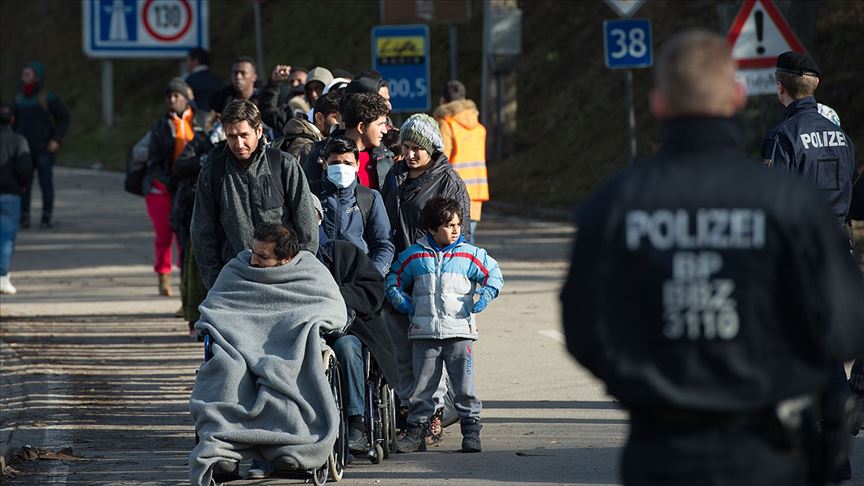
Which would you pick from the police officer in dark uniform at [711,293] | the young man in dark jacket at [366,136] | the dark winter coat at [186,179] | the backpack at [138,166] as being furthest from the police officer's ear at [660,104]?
the backpack at [138,166]

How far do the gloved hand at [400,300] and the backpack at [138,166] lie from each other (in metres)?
5.71

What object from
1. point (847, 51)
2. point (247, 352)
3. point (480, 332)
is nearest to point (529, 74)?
point (847, 51)

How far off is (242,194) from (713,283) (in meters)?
5.07

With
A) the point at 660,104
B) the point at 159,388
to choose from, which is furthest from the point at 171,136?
the point at 660,104

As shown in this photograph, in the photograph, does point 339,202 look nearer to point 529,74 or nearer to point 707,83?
point 707,83

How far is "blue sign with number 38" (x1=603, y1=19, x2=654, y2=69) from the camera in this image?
709 inches

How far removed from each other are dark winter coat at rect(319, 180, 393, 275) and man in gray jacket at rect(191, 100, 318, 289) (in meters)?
0.17

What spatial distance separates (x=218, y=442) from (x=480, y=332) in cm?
566

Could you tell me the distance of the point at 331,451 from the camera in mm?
7336

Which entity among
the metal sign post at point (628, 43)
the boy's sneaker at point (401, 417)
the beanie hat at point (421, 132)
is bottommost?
the boy's sneaker at point (401, 417)

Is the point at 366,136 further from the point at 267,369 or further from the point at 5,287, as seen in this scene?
the point at 5,287

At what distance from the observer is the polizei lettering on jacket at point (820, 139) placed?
7.96m

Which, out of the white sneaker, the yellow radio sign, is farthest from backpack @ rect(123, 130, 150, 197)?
the yellow radio sign

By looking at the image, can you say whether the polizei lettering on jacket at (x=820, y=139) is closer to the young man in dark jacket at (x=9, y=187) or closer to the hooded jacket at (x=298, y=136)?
the hooded jacket at (x=298, y=136)
